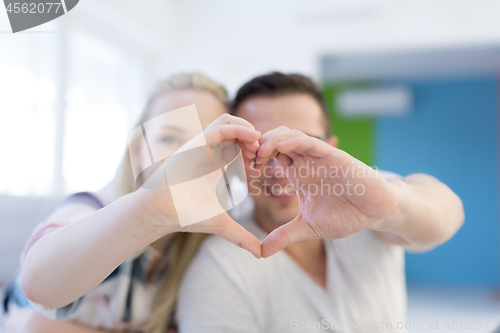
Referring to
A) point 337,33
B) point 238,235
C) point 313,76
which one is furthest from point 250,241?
point 337,33

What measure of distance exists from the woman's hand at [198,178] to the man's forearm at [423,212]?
0.17 m

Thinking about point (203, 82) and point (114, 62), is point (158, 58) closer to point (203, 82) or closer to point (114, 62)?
point (114, 62)

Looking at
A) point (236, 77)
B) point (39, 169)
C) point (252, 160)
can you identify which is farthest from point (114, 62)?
point (252, 160)

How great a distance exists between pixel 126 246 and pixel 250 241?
0.13m

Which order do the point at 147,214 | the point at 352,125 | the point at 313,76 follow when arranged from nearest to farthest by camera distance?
the point at 147,214 → the point at 313,76 → the point at 352,125

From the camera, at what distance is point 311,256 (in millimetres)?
625

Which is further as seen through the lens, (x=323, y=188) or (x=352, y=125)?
(x=352, y=125)

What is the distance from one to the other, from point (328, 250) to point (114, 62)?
1.44 m

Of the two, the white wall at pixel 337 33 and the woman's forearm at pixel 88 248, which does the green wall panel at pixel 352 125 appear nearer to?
the white wall at pixel 337 33

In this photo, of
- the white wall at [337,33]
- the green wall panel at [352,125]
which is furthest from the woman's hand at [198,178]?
the green wall panel at [352,125]

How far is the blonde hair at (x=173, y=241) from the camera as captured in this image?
1.77 feet

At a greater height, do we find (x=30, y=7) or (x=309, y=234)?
(x=30, y=7)

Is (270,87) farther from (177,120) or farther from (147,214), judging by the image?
(147,214)

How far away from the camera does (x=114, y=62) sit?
1.68 metres
